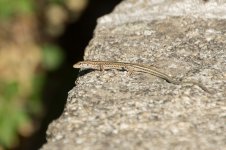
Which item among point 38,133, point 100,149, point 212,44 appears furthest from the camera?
point 38,133

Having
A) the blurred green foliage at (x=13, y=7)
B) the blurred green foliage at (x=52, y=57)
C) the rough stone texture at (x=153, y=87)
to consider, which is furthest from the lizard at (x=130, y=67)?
the blurred green foliage at (x=52, y=57)

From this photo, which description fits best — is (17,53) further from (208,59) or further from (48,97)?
(208,59)

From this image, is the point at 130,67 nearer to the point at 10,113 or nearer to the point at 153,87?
the point at 153,87

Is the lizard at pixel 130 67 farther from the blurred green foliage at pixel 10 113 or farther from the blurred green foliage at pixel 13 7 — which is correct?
the blurred green foliage at pixel 13 7

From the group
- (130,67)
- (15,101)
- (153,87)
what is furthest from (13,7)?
(153,87)

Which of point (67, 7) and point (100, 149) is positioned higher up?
point (100, 149)

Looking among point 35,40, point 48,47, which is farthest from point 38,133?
point 35,40
